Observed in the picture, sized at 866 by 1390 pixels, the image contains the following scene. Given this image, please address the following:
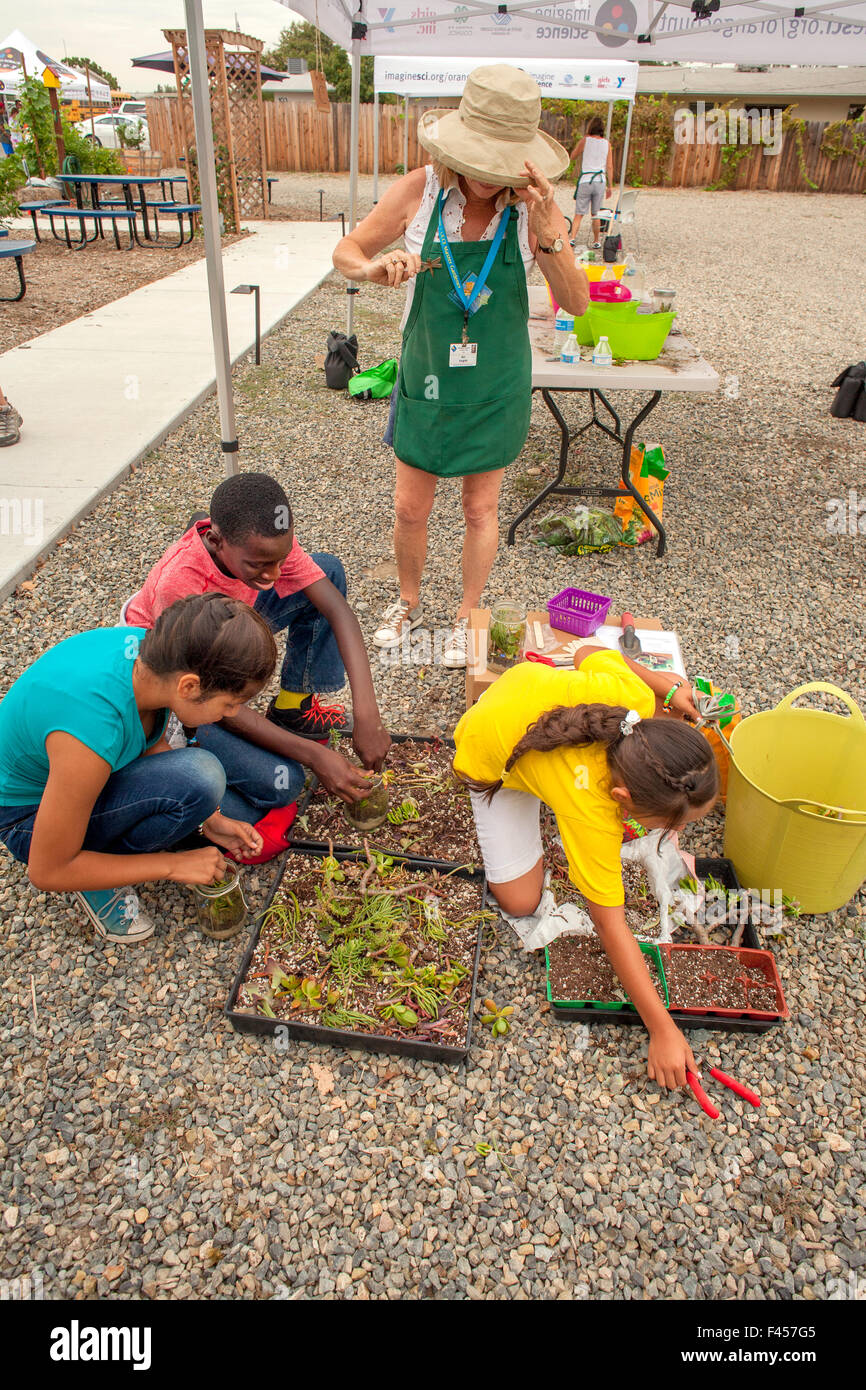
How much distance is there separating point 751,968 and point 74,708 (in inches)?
69.3

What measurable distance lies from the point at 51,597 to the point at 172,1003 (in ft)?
7.27

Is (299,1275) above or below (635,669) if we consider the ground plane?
below

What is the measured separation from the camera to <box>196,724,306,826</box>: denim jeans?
88.7 inches

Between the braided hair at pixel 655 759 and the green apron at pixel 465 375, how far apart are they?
146 cm

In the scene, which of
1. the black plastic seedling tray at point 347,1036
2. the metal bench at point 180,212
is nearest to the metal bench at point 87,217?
the metal bench at point 180,212

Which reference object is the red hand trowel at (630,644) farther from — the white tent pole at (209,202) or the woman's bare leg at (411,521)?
the white tent pole at (209,202)

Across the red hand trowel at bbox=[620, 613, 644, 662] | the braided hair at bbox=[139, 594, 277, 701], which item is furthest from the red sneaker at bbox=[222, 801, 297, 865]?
the red hand trowel at bbox=[620, 613, 644, 662]

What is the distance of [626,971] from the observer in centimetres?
177

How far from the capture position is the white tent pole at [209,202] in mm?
3055

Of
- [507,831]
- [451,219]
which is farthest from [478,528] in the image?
[507,831]

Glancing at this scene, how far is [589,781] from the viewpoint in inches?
69.2

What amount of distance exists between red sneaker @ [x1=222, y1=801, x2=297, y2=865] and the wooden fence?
2056 centimetres
